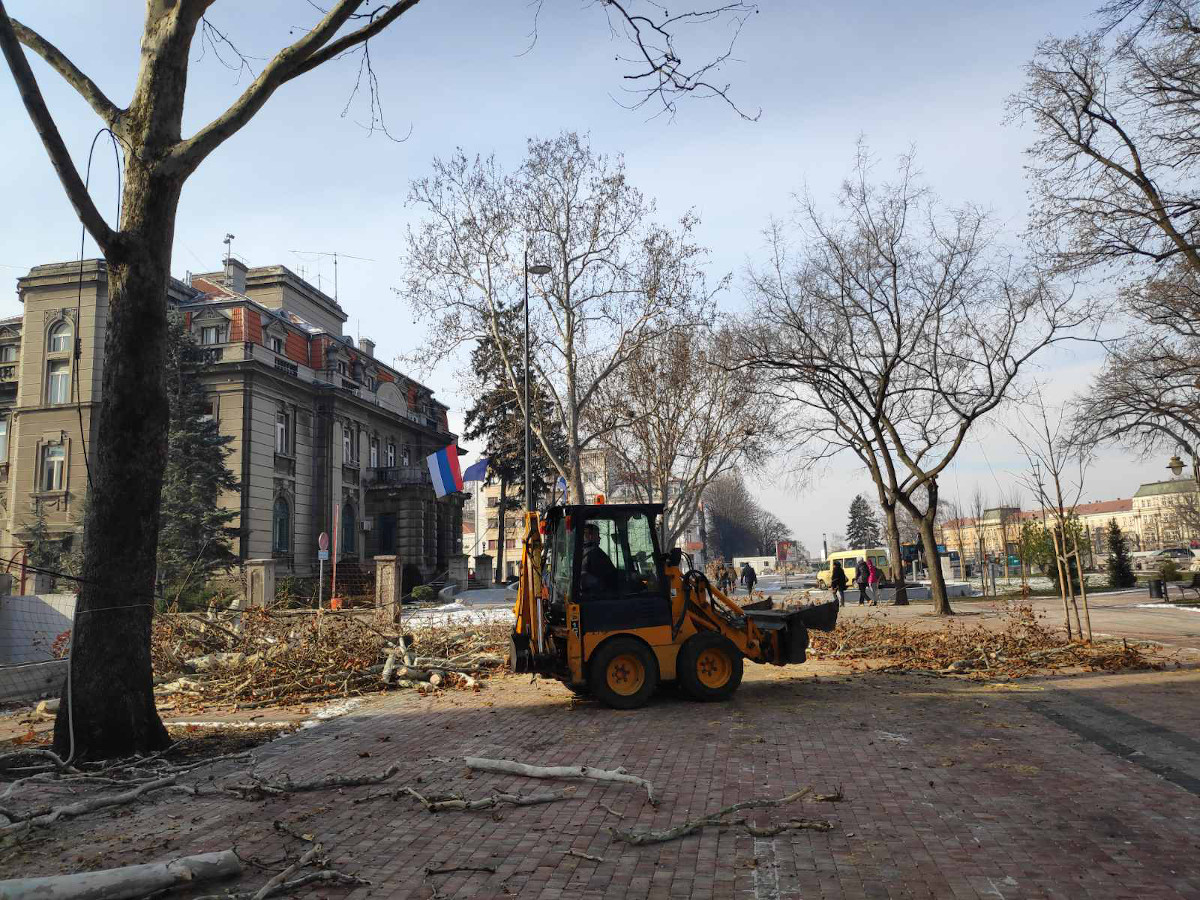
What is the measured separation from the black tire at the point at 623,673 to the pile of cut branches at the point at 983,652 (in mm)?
5226

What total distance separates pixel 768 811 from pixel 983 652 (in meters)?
9.60

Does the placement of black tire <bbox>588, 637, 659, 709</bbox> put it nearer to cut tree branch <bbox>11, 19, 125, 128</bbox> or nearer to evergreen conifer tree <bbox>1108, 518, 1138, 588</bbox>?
cut tree branch <bbox>11, 19, 125, 128</bbox>

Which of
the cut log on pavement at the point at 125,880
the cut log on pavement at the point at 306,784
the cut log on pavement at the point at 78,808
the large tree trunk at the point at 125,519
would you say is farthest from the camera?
the large tree trunk at the point at 125,519

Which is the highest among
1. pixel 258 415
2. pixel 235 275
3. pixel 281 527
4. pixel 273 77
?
pixel 235 275

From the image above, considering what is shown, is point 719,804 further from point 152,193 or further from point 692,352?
point 692,352

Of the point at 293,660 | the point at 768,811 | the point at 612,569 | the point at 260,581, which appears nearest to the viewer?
the point at 768,811

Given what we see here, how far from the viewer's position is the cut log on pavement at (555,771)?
6641 mm

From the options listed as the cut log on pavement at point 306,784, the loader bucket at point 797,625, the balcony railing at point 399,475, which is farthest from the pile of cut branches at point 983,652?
the balcony railing at point 399,475

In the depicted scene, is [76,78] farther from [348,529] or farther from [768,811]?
[348,529]

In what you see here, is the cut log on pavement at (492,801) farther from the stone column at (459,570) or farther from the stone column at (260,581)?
the stone column at (459,570)

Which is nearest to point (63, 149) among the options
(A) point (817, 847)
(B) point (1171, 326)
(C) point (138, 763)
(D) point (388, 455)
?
(C) point (138, 763)

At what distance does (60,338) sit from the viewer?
1388 inches

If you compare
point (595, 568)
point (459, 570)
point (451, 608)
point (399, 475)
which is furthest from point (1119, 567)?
point (595, 568)

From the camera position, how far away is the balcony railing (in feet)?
147
